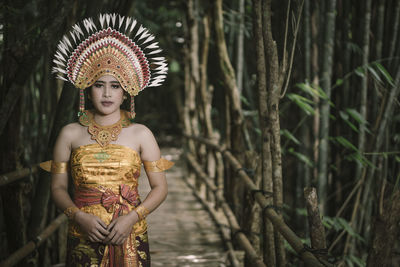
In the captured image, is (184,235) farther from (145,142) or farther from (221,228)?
(145,142)

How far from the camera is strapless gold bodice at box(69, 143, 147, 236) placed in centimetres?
136

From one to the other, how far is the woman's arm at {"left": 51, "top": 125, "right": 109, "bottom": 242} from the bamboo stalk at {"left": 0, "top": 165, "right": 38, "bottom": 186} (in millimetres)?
743

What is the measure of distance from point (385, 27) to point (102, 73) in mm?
2024

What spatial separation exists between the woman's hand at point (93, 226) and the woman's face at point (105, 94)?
0.33 metres

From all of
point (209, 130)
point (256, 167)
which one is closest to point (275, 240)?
point (256, 167)

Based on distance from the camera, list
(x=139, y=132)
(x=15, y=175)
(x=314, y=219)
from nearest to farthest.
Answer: (x=139, y=132) < (x=314, y=219) < (x=15, y=175)

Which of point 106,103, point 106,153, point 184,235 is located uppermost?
point 106,103

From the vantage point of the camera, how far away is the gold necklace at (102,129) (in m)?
1.38

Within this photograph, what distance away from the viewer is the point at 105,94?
1388 millimetres

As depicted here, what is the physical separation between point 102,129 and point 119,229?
32cm

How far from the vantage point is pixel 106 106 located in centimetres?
140

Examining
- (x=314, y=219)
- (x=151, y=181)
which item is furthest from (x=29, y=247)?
(x=314, y=219)

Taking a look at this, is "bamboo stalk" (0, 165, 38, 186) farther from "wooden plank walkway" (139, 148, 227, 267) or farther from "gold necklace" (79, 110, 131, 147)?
"wooden plank walkway" (139, 148, 227, 267)

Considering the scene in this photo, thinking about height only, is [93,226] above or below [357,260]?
above
